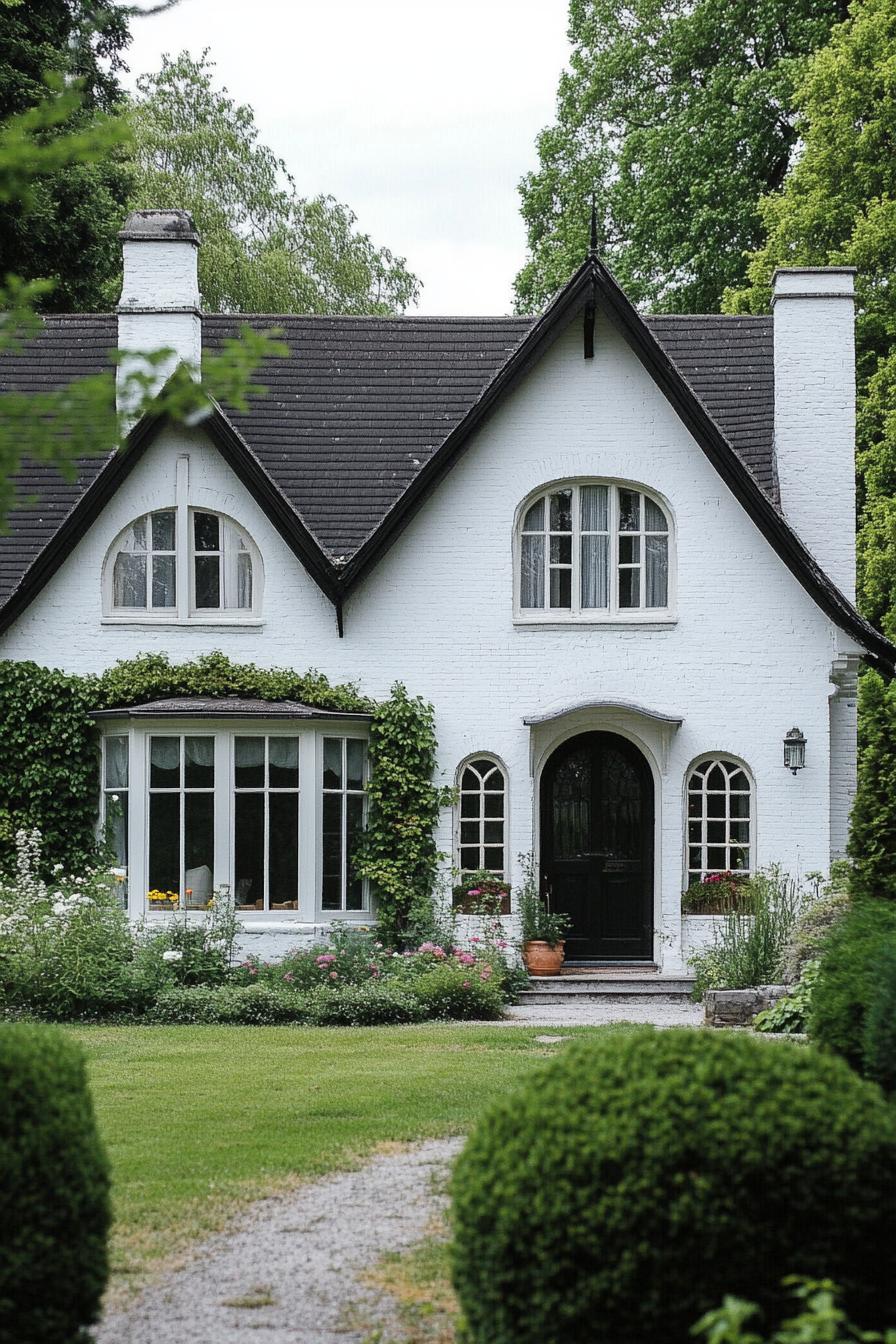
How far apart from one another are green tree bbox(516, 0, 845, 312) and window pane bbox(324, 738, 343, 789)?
16358mm

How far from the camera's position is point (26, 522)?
63.9ft

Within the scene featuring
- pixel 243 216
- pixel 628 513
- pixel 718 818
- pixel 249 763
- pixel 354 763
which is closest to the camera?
pixel 249 763

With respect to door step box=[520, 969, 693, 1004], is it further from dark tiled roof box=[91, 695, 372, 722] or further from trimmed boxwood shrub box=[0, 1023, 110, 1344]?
trimmed boxwood shrub box=[0, 1023, 110, 1344]

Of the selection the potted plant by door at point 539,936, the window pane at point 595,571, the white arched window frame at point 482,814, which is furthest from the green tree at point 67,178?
the potted plant by door at point 539,936

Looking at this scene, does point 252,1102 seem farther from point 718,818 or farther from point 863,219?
point 863,219

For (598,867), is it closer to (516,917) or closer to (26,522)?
(516,917)

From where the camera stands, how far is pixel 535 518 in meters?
19.0

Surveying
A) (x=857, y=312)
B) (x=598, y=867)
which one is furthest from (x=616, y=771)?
(x=857, y=312)

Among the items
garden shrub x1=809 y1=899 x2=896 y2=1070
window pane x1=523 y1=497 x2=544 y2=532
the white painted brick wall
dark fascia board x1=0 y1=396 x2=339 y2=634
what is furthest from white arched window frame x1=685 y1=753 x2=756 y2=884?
garden shrub x1=809 y1=899 x2=896 y2=1070

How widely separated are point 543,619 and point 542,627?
0.30 feet

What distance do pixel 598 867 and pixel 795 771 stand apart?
97.3 inches

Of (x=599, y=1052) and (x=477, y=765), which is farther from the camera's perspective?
(x=477, y=765)

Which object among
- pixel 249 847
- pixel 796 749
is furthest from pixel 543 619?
pixel 249 847

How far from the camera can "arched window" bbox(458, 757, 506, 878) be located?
18734 mm
